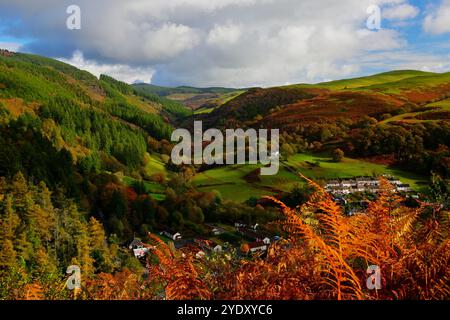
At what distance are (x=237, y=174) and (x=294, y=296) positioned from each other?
99505mm

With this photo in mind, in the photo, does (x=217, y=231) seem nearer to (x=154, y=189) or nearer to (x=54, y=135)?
(x=154, y=189)

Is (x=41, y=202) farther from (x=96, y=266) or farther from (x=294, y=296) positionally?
(x=294, y=296)

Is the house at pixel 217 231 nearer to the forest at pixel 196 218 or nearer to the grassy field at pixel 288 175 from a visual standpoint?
the forest at pixel 196 218

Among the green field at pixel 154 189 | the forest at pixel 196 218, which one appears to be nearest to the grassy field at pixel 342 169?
the forest at pixel 196 218

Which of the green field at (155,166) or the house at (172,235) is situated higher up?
the green field at (155,166)

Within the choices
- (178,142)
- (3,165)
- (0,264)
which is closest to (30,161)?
(3,165)

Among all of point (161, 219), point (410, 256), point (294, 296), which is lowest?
point (161, 219)

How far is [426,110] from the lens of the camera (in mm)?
128875

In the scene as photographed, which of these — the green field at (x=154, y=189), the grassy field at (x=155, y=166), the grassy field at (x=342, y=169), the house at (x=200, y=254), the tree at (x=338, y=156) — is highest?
the house at (x=200, y=254)

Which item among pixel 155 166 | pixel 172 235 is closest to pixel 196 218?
pixel 172 235

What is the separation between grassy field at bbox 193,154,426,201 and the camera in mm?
87062

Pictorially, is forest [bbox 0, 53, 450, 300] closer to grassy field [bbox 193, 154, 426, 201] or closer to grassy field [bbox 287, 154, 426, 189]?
grassy field [bbox 193, 154, 426, 201]

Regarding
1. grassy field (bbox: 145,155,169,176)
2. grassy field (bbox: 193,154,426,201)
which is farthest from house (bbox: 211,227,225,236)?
grassy field (bbox: 145,155,169,176)

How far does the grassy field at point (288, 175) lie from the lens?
87062mm
